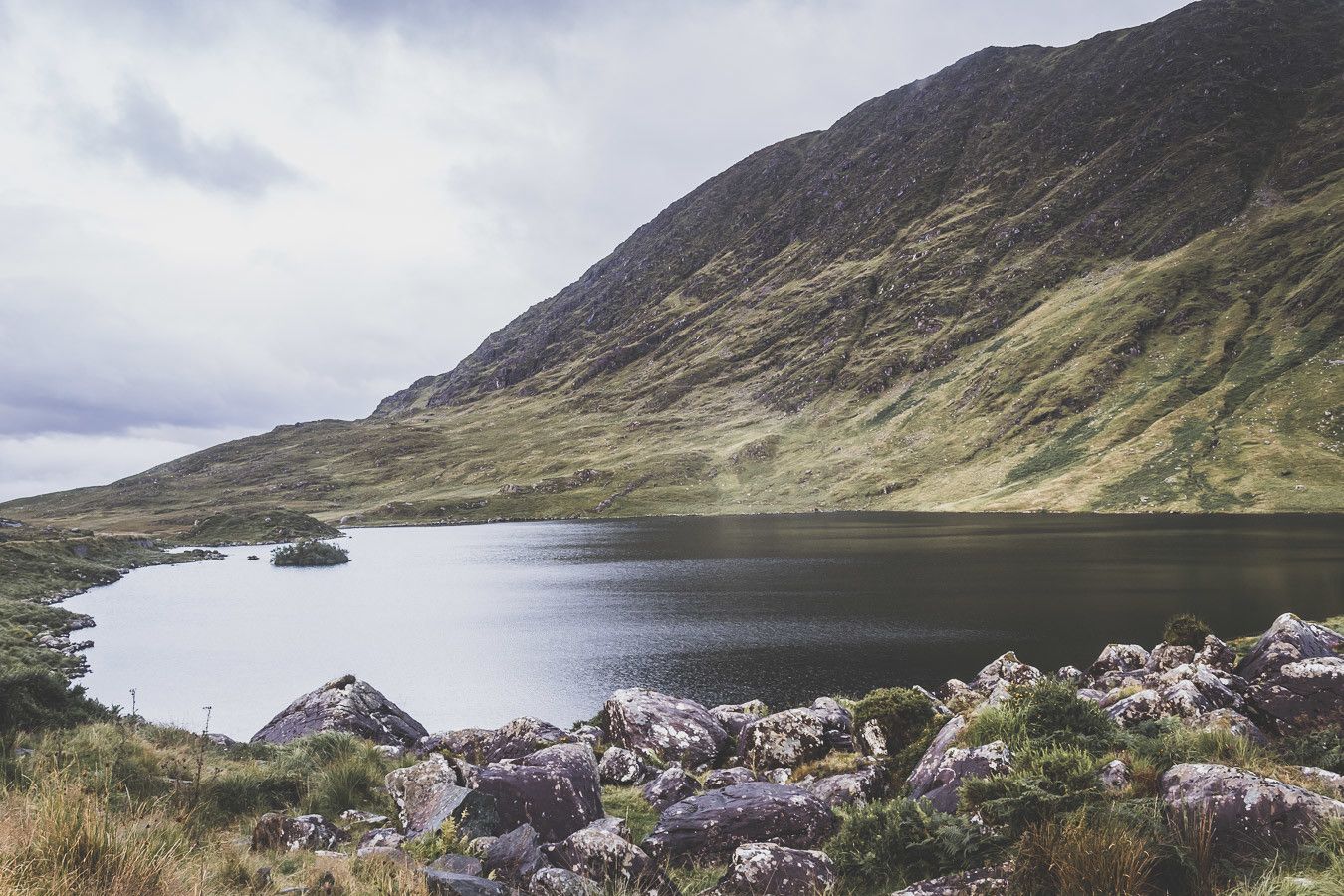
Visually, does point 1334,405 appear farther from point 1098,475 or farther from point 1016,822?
point 1016,822

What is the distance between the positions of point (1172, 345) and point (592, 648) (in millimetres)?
208203

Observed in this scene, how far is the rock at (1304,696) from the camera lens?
13.5 meters

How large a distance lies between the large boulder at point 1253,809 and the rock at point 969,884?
100 inches

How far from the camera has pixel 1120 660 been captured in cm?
2883

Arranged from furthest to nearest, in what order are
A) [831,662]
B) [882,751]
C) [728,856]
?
[831,662] → [882,751] → [728,856]

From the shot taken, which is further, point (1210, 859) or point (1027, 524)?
point (1027, 524)

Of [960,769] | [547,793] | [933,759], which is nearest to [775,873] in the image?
[960,769]

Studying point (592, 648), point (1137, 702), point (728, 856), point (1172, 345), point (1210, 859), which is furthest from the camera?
point (1172, 345)

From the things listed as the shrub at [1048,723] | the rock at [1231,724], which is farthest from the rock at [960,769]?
the rock at [1231,724]

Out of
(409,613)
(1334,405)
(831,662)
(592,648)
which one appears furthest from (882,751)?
(1334,405)

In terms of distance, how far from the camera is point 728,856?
1141cm

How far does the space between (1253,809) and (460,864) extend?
34.9 ft

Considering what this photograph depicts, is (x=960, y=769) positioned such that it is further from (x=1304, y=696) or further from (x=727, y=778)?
(x=1304, y=696)

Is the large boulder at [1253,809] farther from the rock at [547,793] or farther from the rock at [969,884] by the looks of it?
the rock at [547,793]
